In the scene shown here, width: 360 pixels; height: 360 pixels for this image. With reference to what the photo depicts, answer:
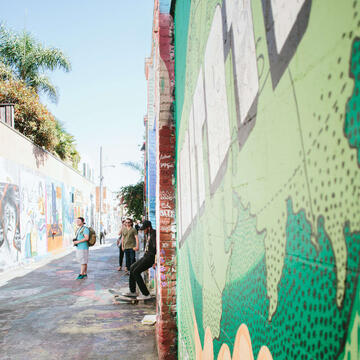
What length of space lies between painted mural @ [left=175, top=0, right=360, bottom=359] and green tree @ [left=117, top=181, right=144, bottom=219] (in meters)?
17.4

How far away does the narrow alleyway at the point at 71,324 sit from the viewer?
4.68m

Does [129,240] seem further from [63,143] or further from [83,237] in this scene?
[63,143]

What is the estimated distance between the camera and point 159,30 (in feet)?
15.3

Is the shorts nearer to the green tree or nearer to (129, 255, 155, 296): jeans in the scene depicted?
(129, 255, 155, 296): jeans

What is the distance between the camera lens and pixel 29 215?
52.4ft

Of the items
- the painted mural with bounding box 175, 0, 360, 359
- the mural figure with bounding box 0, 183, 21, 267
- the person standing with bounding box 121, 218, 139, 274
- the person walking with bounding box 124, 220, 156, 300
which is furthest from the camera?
the mural figure with bounding box 0, 183, 21, 267

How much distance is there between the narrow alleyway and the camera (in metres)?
4.68

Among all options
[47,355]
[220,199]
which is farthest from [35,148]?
[220,199]

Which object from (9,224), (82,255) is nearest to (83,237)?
(82,255)

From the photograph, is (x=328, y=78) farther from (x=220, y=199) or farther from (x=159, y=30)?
(x=159, y=30)

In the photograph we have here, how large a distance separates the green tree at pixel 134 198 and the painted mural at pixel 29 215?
4268 mm

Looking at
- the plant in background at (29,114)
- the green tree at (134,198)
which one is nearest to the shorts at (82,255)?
the green tree at (134,198)

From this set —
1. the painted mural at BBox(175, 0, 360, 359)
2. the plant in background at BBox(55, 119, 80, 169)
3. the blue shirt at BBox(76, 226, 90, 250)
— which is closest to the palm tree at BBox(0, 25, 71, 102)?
the plant in background at BBox(55, 119, 80, 169)

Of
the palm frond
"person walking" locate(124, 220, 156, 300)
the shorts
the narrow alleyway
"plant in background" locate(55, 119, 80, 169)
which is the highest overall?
the palm frond
